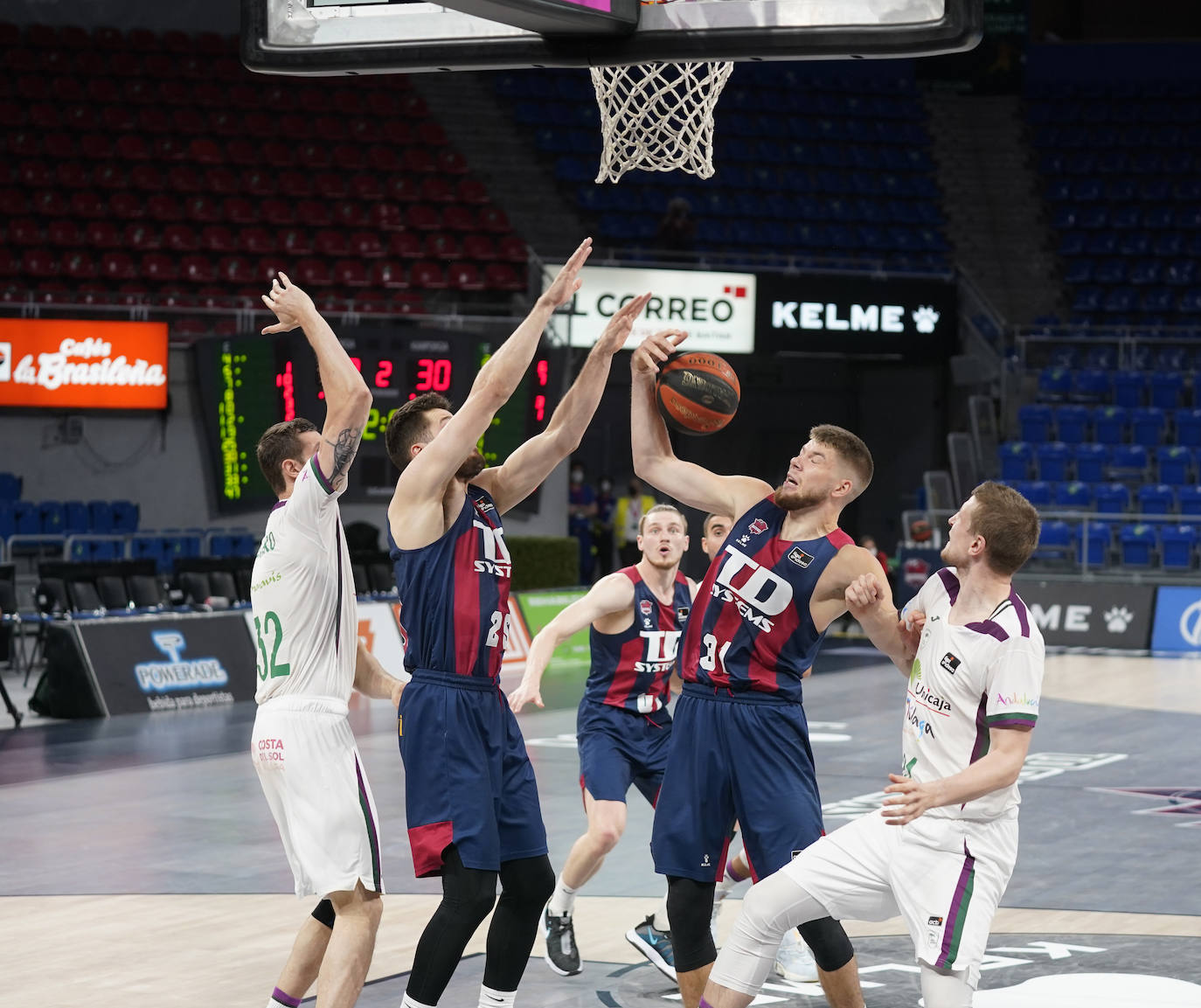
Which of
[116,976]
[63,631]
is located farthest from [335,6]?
[63,631]

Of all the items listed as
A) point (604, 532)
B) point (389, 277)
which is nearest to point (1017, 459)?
point (604, 532)

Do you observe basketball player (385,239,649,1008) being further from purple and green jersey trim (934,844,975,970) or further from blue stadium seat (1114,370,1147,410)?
blue stadium seat (1114,370,1147,410)

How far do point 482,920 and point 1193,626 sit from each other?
1552 centimetres

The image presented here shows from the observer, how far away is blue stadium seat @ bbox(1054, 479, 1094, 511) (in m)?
20.7

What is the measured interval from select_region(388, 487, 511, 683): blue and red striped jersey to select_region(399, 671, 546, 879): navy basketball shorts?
0.06 meters

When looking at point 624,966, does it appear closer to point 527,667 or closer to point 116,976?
point 527,667

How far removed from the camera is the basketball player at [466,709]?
15.2ft

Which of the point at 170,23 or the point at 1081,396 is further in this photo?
the point at 170,23

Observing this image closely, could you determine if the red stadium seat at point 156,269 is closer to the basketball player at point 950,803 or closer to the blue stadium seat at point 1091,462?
the blue stadium seat at point 1091,462

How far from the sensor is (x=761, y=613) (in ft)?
16.3

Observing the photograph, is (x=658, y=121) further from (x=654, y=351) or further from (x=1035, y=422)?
(x=1035, y=422)

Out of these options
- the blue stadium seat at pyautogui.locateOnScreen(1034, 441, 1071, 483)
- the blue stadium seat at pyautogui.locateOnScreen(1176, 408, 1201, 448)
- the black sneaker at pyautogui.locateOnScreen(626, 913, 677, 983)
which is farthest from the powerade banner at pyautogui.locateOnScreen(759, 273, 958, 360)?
the black sneaker at pyautogui.locateOnScreen(626, 913, 677, 983)

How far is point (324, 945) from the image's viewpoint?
4906mm

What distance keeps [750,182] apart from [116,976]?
67.0 feet
